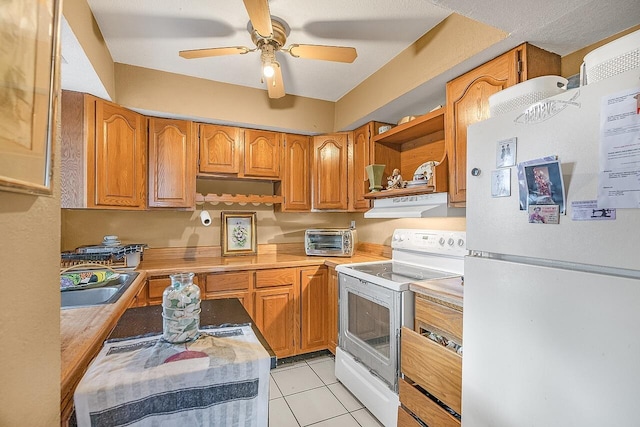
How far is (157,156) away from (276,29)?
145 cm

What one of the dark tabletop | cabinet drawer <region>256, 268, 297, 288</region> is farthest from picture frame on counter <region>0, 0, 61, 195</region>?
cabinet drawer <region>256, 268, 297, 288</region>

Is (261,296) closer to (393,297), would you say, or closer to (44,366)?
(393,297)

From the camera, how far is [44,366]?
60 centimetres

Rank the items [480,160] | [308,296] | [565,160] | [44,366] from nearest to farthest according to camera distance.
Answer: [44,366]
[565,160]
[480,160]
[308,296]

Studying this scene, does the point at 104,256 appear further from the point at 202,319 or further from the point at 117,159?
the point at 202,319

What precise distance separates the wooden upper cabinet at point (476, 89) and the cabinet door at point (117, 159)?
7.69ft

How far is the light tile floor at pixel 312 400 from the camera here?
1900 mm

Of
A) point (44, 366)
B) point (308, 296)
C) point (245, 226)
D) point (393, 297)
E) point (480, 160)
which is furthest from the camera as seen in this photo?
point (245, 226)

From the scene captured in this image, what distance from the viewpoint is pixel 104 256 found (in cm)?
221

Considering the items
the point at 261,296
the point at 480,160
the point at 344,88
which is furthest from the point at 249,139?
the point at 480,160

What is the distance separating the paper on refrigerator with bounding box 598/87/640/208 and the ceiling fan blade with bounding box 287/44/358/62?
129 centimetres

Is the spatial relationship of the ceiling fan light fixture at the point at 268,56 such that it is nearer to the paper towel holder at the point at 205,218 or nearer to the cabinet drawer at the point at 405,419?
the paper towel holder at the point at 205,218

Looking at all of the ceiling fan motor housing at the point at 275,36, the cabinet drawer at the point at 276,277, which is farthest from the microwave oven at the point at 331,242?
the ceiling fan motor housing at the point at 275,36

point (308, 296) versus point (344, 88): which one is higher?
point (344, 88)
